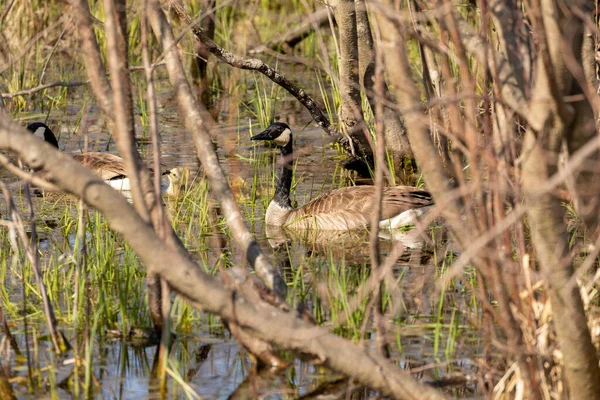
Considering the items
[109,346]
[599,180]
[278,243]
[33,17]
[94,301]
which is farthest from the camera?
[33,17]

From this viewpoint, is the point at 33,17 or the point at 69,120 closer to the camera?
the point at 69,120

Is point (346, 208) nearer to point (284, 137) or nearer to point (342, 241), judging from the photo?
point (342, 241)

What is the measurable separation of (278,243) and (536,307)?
4.15 metres

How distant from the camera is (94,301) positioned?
552 cm

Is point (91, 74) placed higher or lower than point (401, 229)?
higher

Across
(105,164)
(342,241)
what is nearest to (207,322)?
(342,241)

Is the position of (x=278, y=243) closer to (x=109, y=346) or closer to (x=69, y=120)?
(x=109, y=346)

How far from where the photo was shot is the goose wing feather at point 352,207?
26.9 ft

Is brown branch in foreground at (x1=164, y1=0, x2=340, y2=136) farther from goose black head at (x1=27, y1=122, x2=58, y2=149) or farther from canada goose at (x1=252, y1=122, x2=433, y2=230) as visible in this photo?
goose black head at (x1=27, y1=122, x2=58, y2=149)

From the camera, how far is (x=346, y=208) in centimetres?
827

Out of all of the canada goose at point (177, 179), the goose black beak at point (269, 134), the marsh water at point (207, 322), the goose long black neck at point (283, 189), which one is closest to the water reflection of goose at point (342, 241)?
the marsh water at point (207, 322)

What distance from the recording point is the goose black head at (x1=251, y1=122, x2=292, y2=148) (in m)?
9.50

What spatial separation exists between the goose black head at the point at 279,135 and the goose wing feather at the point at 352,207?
1.11m

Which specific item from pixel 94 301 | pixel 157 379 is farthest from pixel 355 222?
pixel 157 379
